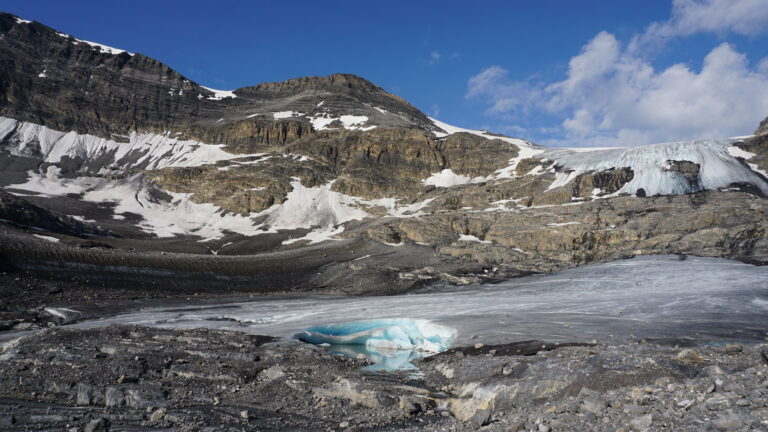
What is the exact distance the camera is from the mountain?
60.5 meters

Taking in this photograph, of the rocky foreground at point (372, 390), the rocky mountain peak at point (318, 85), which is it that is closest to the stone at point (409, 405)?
the rocky foreground at point (372, 390)

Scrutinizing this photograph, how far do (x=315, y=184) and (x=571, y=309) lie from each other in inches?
3313

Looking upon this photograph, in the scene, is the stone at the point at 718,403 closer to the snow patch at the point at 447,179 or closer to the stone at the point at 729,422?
the stone at the point at 729,422

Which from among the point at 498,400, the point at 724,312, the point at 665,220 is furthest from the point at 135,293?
the point at 665,220

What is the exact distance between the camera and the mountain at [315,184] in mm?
60469

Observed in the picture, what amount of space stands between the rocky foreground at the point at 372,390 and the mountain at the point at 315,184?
34.9 meters

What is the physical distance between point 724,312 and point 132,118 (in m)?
143

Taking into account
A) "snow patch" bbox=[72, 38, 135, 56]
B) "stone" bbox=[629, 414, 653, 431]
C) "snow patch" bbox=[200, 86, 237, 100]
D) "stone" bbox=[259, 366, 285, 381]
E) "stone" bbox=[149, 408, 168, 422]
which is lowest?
"stone" bbox=[259, 366, 285, 381]

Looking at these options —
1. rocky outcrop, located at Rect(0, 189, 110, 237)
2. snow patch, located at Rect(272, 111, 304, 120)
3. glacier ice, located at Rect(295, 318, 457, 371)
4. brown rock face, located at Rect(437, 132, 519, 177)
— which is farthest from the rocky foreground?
snow patch, located at Rect(272, 111, 304, 120)

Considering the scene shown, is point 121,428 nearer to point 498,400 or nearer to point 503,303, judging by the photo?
point 498,400

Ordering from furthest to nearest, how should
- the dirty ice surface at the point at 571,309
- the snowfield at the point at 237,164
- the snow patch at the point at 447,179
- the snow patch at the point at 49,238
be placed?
the snow patch at the point at 447,179 < the snowfield at the point at 237,164 < the snow patch at the point at 49,238 < the dirty ice surface at the point at 571,309

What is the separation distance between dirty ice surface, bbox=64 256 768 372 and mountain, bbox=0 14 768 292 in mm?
10782

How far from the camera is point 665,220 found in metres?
63.0

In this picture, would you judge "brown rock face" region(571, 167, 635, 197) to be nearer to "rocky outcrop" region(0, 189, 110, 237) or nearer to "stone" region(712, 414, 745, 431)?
"rocky outcrop" region(0, 189, 110, 237)
